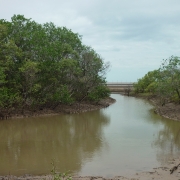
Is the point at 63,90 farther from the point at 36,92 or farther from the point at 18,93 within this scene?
the point at 18,93

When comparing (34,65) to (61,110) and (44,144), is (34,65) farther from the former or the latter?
(44,144)

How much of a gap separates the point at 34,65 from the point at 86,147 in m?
10.4

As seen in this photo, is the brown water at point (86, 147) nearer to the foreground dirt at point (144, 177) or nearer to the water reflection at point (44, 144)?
the water reflection at point (44, 144)

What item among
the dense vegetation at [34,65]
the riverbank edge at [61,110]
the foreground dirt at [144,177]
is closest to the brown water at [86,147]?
the foreground dirt at [144,177]

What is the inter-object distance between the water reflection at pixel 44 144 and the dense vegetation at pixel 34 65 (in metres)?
2.88

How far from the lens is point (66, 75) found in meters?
24.9

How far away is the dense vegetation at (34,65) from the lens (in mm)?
20078

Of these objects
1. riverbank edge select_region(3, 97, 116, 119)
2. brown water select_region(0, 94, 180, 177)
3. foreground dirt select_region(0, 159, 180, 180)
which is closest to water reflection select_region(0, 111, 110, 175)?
brown water select_region(0, 94, 180, 177)

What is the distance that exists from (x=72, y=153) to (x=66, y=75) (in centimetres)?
1469

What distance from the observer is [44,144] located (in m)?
12.5

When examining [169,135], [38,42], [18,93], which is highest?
[38,42]

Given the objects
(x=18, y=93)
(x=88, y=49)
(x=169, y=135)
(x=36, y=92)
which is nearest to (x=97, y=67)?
(x=88, y=49)

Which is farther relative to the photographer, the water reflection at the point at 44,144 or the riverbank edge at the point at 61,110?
the riverbank edge at the point at 61,110

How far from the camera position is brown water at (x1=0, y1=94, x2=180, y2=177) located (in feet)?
29.8
